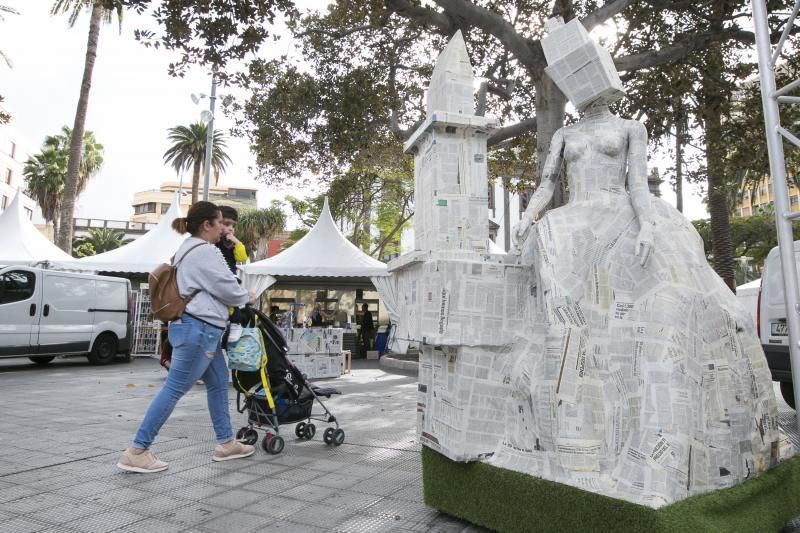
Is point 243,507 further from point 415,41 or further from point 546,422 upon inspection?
point 415,41

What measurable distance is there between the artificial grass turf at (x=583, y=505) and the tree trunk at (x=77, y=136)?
65.3ft

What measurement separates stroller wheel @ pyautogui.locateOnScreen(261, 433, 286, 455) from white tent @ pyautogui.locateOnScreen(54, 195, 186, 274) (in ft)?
35.1

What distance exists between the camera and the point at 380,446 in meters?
4.73

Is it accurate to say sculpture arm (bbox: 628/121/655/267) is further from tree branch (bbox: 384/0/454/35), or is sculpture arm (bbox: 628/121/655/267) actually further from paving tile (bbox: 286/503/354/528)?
tree branch (bbox: 384/0/454/35)

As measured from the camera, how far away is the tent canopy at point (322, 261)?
13461 millimetres

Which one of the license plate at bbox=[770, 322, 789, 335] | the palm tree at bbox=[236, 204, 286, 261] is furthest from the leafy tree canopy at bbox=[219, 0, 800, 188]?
the palm tree at bbox=[236, 204, 286, 261]

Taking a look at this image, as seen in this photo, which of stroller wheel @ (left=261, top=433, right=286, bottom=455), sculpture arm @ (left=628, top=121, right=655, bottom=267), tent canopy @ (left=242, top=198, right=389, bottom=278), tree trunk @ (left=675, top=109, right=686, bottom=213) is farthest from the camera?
tent canopy @ (left=242, top=198, right=389, bottom=278)

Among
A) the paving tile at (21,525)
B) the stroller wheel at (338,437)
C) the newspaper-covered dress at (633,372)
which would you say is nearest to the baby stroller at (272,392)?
the stroller wheel at (338,437)

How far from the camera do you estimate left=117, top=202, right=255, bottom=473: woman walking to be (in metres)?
3.73

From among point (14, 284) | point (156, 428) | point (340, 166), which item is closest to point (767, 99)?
point (156, 428)

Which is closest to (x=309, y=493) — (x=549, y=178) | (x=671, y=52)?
(x=549, y=178)

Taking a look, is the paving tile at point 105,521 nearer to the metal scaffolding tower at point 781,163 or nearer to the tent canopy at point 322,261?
the metal scaffolding tower at point 781,163

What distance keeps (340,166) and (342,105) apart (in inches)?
97.5

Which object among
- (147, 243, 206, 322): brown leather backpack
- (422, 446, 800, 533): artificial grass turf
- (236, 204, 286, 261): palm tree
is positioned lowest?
(422, 446, 800, 533): artificial grass turf
